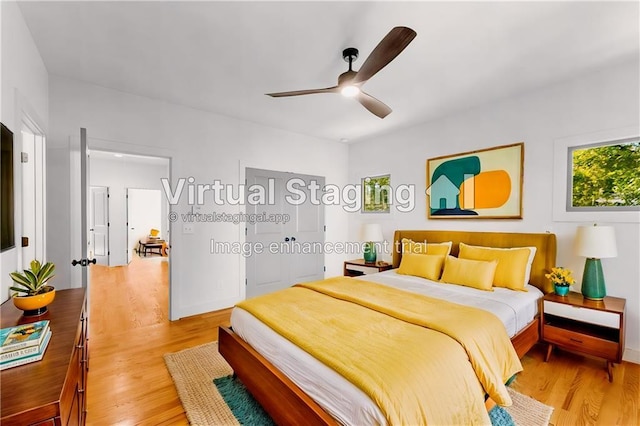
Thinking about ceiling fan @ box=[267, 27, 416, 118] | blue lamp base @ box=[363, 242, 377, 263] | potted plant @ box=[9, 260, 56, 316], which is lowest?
blue lamp base @ box=[363, 242, 377, 263]

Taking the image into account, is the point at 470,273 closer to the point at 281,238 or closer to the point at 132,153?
the point at 281,238

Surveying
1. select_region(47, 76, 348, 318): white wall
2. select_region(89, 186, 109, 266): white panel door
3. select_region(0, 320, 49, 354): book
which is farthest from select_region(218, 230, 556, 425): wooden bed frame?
select_region(89, 186, 109, 266): white panel door

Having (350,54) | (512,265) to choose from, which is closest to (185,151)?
(350,54)

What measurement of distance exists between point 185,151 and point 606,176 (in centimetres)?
454

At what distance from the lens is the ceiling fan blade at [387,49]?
1.57m

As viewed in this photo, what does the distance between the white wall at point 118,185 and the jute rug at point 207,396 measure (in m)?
6.02

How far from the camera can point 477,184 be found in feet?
11.6

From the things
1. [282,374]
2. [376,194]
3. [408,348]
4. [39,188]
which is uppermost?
[376,194]

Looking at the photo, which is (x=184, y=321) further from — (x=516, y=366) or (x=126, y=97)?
(x=516, y=366)

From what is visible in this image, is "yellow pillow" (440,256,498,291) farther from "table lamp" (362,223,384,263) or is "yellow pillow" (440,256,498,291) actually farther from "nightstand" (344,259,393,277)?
"table lamp" (362,223,384,263)

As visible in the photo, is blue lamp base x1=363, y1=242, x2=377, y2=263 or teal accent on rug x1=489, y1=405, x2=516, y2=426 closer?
teal accent on rug x1=489, y1=405, x2=516, y2=426

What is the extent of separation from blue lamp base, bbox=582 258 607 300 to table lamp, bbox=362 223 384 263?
7.87 feet

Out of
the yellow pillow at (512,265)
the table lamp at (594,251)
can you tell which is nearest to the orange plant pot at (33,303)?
the yellow pillow at (512,265)

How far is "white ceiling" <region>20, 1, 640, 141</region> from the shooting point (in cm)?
192
